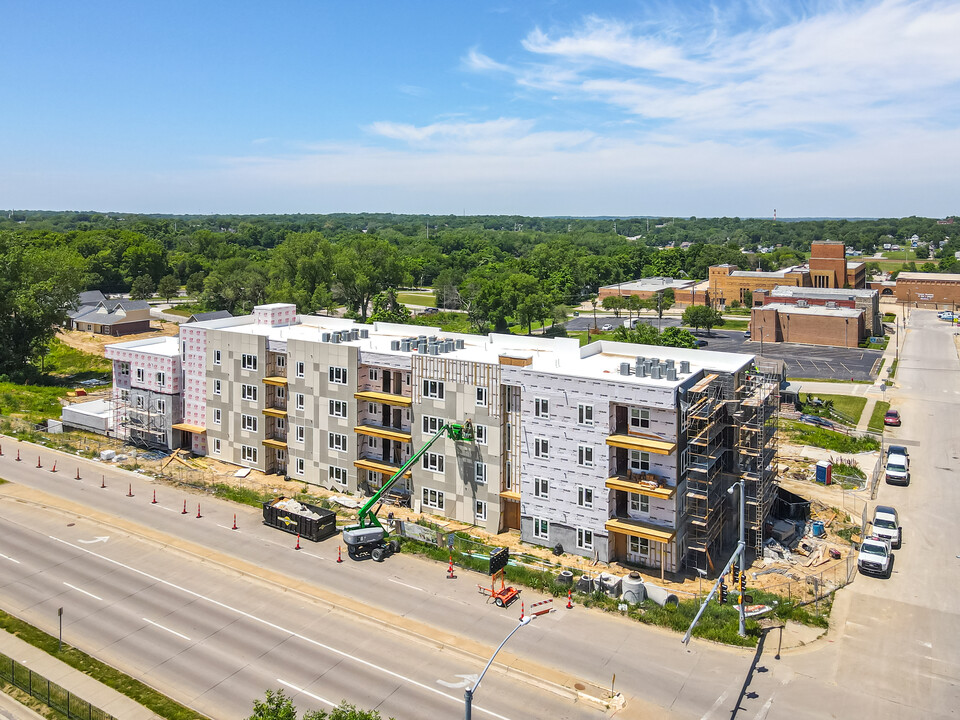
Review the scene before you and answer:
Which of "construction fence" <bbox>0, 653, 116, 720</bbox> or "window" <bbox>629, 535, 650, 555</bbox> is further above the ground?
"window" <bbox>629, 535, 650, 555</bbox>

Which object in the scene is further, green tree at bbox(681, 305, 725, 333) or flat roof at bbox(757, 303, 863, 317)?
green tree at bbox(681, 305, 725, 333)

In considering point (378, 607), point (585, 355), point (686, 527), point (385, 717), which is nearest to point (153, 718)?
point (385, 717)

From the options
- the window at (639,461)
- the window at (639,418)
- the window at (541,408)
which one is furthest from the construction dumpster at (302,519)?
the window at (639,418)

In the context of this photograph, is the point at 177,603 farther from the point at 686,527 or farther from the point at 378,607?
the point at 686,527

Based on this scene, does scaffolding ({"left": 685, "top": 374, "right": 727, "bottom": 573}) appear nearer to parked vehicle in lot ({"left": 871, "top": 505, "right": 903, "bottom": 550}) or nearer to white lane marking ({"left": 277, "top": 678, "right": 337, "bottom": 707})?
parked vehicle in lot ({"left": 871, "top": 505, "right": 903, "bottom": 550})

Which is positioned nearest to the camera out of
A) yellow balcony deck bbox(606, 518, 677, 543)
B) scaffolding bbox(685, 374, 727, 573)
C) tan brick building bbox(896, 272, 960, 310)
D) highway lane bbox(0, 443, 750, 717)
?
highway lane bbox(0, 443, 750, 717)

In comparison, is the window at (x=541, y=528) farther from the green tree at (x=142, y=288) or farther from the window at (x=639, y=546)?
the green tree at (x=142, y=288)

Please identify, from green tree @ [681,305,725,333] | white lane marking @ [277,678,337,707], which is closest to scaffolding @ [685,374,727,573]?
white lane marking @ [277,678,337,707]
